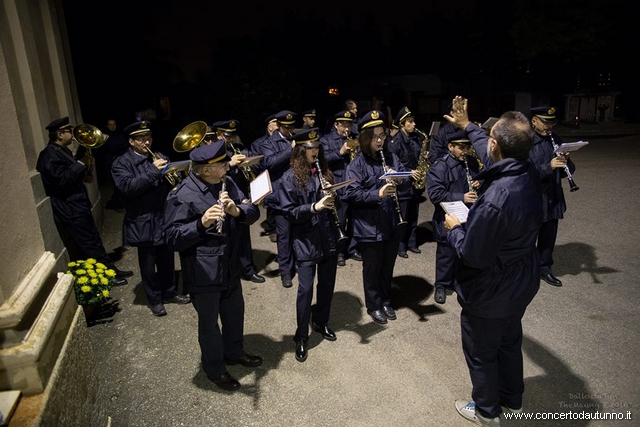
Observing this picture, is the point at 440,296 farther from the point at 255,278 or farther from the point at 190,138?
the point at 190,138

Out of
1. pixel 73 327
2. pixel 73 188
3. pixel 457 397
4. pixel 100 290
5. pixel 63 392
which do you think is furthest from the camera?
pixel 73 188

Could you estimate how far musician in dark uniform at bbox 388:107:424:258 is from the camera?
7.91m

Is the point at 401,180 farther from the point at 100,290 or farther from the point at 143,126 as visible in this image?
the point at 100,290

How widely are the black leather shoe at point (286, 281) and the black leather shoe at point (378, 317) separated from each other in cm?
155

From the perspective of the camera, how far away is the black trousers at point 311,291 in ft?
15.6

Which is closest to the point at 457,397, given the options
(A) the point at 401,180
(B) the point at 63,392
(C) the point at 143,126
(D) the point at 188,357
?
(A) the point at 401,180

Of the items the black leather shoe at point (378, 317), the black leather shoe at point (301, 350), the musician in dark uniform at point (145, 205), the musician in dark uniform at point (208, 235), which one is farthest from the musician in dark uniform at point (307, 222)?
the musician in dark uniform at point (145, 205)

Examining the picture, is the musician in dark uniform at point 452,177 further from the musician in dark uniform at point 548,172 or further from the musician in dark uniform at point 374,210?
the musician in dark uniform at point 548,172

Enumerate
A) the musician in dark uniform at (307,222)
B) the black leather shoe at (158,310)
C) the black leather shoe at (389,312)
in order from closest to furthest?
the musician in dark uniform at (307,222)
the black leather shoe at (389,312)
the black leather shoe at (158,310)

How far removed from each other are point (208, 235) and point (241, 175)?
368cm

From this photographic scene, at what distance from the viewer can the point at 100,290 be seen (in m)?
5.56

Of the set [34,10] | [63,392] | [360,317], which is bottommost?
[360,317]

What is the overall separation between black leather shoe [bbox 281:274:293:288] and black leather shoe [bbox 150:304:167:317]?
174 centimetres

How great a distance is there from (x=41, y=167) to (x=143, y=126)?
1469 mm
